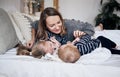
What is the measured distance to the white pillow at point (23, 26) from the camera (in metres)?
1.79

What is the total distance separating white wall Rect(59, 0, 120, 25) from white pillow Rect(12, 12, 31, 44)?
5.04 ft

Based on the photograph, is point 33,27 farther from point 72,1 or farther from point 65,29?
point 72,1

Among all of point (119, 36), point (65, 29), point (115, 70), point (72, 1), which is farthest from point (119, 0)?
point (115, 70)

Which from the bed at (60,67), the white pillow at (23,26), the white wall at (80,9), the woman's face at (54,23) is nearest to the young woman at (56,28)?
the woman's face at (54,23)

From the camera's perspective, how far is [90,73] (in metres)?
1.16

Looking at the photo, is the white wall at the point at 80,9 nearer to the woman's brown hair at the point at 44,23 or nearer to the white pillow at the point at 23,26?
the white pillow at the point at 23,26

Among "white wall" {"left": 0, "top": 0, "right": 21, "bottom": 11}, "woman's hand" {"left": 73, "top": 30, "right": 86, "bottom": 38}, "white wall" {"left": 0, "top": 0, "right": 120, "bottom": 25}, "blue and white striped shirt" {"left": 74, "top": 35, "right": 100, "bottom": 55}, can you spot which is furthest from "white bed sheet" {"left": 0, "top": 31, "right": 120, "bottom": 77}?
"white wall" {"left": 0, "top": 0, "right": 120, "bottom": 25}

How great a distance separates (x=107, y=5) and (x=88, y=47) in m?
2.04

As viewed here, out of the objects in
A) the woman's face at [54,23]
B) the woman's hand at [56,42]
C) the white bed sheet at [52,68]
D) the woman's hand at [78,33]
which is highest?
the woman's face at [54,23]

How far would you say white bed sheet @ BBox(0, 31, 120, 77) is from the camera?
1149mm

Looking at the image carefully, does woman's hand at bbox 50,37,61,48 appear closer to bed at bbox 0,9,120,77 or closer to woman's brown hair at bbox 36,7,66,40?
woman's brown hair at bbox 36,7,66,40

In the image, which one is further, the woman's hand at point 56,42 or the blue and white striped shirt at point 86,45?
the woman's hand at point 56,42

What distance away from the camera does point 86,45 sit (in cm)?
139

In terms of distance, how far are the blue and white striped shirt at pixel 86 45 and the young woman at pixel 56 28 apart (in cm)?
9
